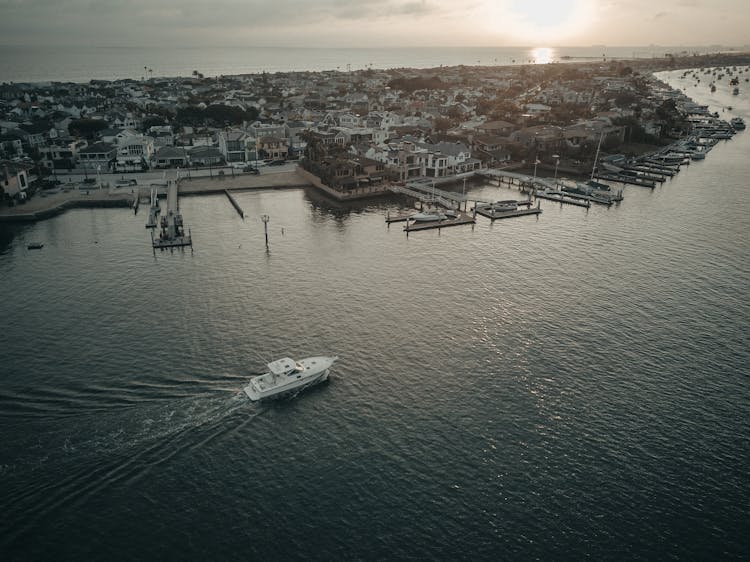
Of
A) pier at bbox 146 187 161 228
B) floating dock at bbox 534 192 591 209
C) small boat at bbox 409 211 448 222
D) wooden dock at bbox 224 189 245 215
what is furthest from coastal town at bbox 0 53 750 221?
floating dock at bbox 534 192 591 209

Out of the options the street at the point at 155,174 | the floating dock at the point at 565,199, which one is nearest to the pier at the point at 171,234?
the street at the point at 155,174

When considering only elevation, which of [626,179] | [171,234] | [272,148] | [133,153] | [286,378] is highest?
[272,148]

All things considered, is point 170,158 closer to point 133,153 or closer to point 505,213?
point 133,153

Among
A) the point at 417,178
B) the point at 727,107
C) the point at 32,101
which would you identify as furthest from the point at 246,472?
the point at 727,107

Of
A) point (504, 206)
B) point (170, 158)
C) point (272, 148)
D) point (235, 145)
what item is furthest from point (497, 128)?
point (170, 158)

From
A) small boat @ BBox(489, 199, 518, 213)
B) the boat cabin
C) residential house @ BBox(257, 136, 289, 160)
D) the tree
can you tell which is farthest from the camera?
the tree

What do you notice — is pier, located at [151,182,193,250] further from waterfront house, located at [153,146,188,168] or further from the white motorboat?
waterfront house, located at [153,146,188,168]
